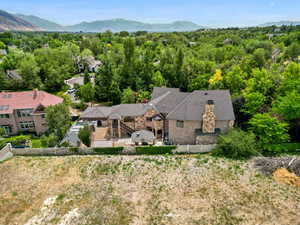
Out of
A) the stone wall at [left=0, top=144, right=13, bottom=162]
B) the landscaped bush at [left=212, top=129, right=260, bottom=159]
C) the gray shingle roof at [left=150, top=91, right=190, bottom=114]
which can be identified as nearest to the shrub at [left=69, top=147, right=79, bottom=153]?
the stone wall at [left=0, top=144, right=13, bottom=162]

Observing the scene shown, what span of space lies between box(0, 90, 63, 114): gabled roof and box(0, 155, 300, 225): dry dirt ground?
1364 centimetres

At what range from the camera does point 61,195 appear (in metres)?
21.6

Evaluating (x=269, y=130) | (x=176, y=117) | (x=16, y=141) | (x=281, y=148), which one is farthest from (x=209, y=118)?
(x=16, y=141)

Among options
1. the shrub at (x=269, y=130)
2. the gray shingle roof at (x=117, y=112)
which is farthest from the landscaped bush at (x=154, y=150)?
the shrub at (x=269, y=130)

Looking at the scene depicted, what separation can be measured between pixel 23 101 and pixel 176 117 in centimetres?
2939

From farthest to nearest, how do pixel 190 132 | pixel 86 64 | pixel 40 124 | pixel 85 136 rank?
pixel 86 64 < pixel 40 124 < pixel 190 132 < pixel 85 136

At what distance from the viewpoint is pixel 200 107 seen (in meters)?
30.3

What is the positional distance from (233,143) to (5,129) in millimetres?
39387

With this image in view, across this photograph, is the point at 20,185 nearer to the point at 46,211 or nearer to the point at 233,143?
the point at 46,211

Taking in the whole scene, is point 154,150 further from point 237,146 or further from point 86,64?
point 86,64

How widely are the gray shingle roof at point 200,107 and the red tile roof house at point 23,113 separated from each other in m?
24.0

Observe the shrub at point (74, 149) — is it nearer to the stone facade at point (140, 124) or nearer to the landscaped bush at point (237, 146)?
the stone facade at point (140, 124)

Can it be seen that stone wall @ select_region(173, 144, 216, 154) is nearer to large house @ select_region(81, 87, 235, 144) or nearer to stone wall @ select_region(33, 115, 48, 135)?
large house @ select_region(81, 87, 235, 144)

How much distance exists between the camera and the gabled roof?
123ft
